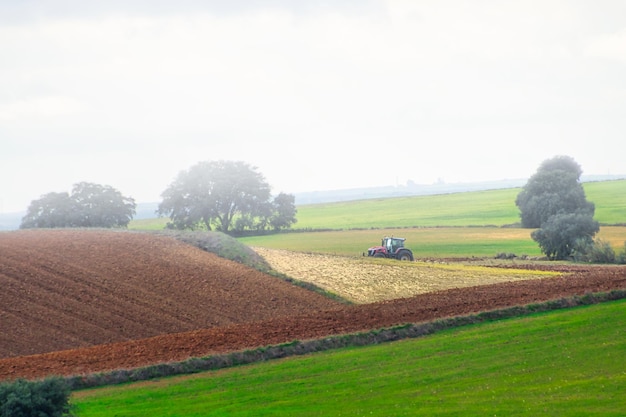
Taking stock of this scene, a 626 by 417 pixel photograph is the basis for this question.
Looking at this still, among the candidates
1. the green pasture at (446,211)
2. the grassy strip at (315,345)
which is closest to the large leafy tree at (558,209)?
the green pasture at (446,211)

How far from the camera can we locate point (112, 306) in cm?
3594

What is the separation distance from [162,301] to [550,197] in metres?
56.8

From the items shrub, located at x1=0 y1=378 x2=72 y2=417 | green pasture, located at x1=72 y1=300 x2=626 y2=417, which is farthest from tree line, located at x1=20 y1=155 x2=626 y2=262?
shrub, located at x1=0 y1=378 x2=72 y2=417

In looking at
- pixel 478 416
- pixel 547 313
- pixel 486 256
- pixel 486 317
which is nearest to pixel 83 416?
pixel 478 416

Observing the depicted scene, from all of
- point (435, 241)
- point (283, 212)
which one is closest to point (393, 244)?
point (435, 241)

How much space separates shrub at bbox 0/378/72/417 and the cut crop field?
999 inches

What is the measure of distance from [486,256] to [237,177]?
47.2 m

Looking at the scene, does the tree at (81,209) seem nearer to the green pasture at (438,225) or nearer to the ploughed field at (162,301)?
the green pasture at (438,225)

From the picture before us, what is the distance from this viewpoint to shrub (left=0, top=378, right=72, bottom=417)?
55.2ft

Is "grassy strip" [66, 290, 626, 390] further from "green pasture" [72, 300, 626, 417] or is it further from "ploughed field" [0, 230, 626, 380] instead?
"ploughed field" [0, 230, 626, 380]

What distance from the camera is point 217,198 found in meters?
107

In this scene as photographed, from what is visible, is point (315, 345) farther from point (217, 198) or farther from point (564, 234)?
point (217, 198)

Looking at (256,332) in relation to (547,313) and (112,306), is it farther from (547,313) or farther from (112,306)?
(547,313)

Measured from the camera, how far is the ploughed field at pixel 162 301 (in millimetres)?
28953
